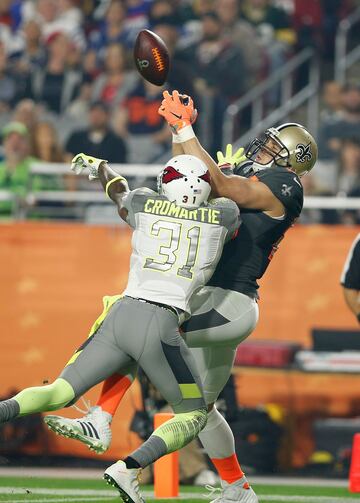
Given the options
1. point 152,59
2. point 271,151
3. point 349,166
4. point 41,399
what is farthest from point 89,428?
point 349,166

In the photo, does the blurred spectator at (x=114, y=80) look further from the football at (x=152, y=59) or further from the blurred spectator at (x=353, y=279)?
the football at (x=152, y=59)

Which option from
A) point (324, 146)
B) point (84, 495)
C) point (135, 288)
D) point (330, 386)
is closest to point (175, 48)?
point (324, 146)

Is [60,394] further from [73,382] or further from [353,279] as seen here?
[353,279]

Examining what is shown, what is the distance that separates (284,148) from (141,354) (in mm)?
1507

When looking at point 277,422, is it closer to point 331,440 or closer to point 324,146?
point 331,440

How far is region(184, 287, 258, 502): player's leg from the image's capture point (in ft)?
20.6

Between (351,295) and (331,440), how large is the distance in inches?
63.4

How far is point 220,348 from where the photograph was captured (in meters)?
6.45

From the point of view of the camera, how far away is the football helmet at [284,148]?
658 cm

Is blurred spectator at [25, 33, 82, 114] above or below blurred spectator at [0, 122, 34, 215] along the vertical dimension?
above

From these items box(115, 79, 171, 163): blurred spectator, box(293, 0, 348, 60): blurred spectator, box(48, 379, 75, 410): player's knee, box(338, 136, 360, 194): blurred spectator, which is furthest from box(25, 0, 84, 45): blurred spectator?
box(48, 379, 75, 410): player's knee

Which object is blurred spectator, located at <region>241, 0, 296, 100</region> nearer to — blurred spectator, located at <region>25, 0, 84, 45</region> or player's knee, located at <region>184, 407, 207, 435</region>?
blurred spectator, located at <region>25, 0, 84, 45</region>

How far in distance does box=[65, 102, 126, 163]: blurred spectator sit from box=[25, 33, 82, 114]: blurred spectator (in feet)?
3.84

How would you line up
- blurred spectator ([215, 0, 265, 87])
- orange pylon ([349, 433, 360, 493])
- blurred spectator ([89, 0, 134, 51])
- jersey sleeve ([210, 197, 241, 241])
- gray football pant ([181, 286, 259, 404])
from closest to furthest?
jersey sleeve ([210, 197, 241, 241])
gray football pant ([181, 286, 259, 404])
orange pylon ([349, 433, 360, 493])
blurred spectator ([215, 0, 265, 87])
blurred spectator ([89, 0, 134, 51])
